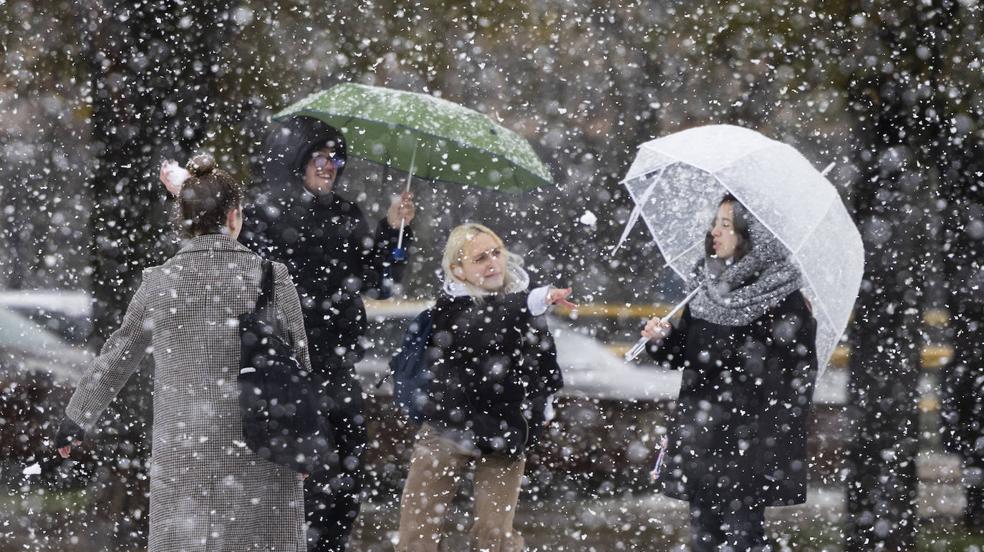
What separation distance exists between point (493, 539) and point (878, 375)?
2.53 metres

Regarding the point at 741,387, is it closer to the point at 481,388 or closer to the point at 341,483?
the point at 481,388

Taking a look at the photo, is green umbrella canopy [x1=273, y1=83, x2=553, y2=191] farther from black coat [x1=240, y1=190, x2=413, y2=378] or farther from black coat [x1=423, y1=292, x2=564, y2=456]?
black coat [x1=423, y1=292, x2=564, y2=456]

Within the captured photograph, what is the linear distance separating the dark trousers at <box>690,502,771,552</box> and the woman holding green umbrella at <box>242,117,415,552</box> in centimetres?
158

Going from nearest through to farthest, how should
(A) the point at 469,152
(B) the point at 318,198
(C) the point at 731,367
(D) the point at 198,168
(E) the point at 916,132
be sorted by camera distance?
(D) the point at 198,168 → (C) the point at 731,367 → (B) the point at 318,198 → (A) the point at 469,152 → (E) the point at 916,132

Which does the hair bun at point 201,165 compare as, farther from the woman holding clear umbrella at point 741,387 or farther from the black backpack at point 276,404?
the woman holding clear umbrella at point 741,387

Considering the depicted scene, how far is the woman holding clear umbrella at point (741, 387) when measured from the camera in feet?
17.0

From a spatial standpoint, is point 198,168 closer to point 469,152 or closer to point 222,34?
point 469,152

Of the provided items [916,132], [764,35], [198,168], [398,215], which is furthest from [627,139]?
[198,168]

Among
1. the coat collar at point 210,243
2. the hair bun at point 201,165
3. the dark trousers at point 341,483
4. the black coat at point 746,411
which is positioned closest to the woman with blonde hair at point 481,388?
the dark trousers at point 341,483

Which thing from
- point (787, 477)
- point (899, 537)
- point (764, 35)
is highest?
point (764, 35)

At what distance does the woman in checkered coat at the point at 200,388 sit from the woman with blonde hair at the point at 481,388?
1128 mm

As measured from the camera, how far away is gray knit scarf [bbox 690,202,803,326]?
203 inches

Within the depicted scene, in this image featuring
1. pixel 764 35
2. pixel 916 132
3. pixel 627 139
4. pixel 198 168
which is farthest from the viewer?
pixel 627 139

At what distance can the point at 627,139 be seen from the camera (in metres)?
12.8
